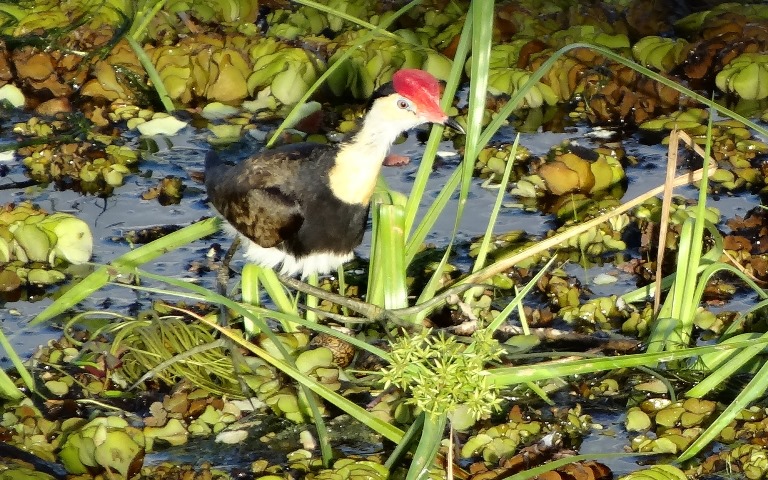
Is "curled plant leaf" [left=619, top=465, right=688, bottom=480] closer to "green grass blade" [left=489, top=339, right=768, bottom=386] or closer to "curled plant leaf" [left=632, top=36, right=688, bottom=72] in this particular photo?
"green grass blade" [left=489, top=339, right=768, bottom=386]

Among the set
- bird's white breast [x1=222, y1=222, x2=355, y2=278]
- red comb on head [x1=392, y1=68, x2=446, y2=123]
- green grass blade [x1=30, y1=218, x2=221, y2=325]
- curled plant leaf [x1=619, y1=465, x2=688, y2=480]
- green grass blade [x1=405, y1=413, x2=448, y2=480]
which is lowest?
bird's white breast [x1=222, y1=222, x2=355, y2=278]

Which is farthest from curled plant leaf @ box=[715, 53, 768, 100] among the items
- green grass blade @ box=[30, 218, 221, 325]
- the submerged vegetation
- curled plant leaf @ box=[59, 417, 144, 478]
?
curled plant leaf @ box=[59, 417, 144, 478]

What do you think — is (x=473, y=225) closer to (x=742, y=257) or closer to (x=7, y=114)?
(x=742, y=257)

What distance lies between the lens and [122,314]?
4.25 metres

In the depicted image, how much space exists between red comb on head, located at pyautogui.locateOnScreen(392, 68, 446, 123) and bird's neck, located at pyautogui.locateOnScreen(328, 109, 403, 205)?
15cm

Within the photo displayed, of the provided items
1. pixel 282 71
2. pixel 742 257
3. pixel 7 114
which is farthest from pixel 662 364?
pixel 7 114

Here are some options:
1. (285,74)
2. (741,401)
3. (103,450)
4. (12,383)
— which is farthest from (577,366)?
(285,74)

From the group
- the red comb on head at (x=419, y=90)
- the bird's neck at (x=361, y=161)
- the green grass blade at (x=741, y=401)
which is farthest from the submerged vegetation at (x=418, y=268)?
the red comb on head at (x=419, y=90)

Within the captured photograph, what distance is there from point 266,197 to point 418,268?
74 cm

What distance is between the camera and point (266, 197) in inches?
163

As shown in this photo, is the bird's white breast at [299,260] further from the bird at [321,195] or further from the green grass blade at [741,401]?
the green grass blade at [741,401]

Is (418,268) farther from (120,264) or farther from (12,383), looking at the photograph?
(12,383)

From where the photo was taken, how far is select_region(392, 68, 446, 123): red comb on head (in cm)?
403

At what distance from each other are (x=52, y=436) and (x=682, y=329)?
2.00m
